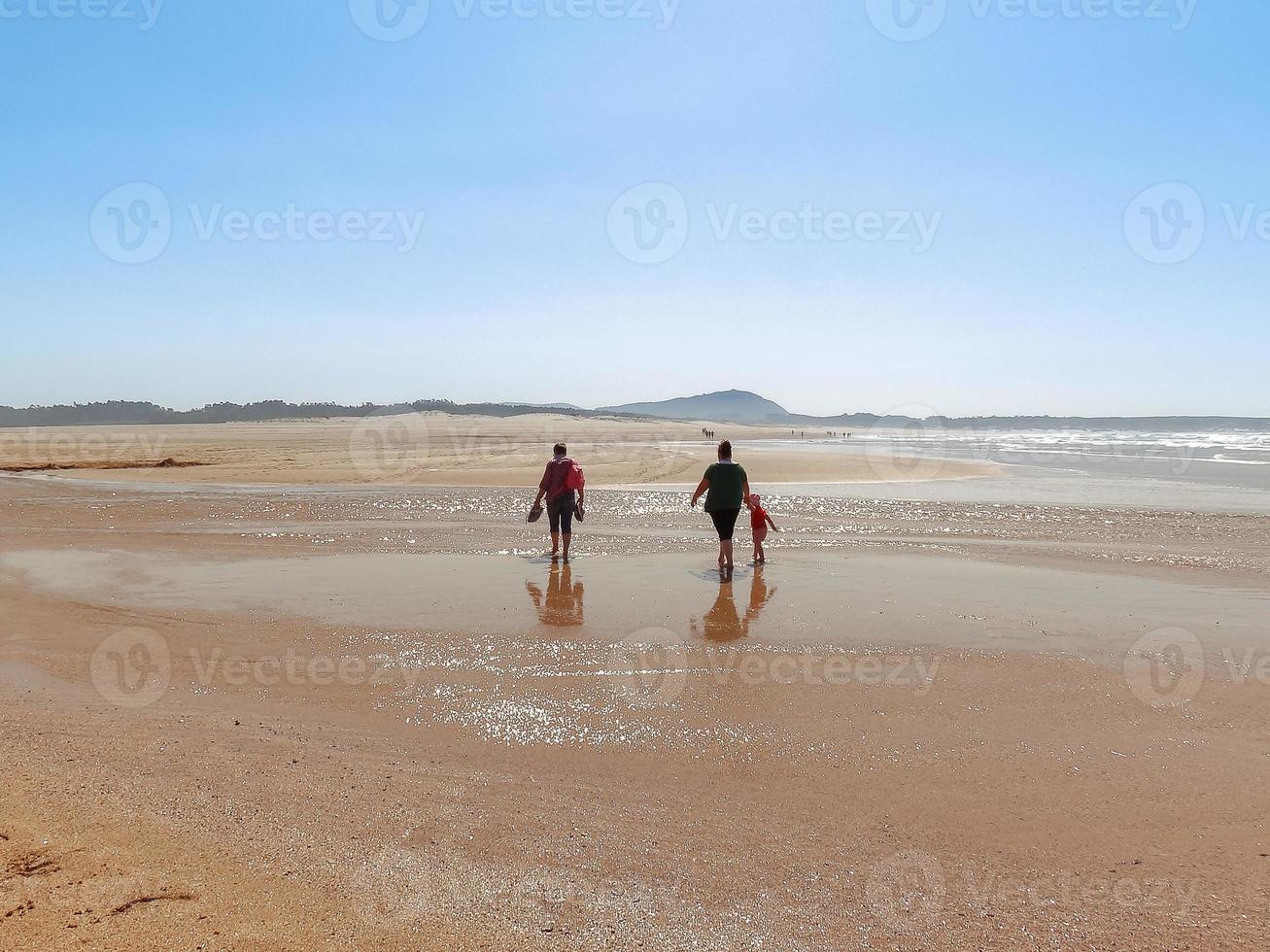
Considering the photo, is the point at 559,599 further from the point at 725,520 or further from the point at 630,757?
the point at 630,757

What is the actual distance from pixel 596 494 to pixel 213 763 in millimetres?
17721

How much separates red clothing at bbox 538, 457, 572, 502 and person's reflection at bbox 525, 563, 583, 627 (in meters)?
1.54

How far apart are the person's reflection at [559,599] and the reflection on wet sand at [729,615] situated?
134cm

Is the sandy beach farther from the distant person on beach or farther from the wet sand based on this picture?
the distant person on beach

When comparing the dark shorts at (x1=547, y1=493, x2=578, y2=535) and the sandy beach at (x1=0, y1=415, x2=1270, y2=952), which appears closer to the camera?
the sandy beach at (x1=0, y1=415, x2=1270, y2=952)

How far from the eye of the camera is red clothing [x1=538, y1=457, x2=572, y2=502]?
12.0 metres

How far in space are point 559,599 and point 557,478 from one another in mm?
3304

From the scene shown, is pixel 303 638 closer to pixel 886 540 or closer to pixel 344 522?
pixel 344 522

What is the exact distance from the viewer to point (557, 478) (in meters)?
12.1

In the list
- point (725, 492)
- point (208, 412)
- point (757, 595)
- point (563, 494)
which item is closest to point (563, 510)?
point (563, 494)

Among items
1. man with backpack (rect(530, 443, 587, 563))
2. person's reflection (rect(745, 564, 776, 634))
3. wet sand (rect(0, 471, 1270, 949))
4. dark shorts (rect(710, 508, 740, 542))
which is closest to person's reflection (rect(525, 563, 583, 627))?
wet sand (rect(0, 471, 1270, 949))

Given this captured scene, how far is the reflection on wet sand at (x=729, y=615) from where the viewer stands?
7668mm

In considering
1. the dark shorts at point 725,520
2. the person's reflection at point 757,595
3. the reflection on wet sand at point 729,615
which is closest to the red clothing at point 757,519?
the dark shorts at point 725,520

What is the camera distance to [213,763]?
4.54 m
